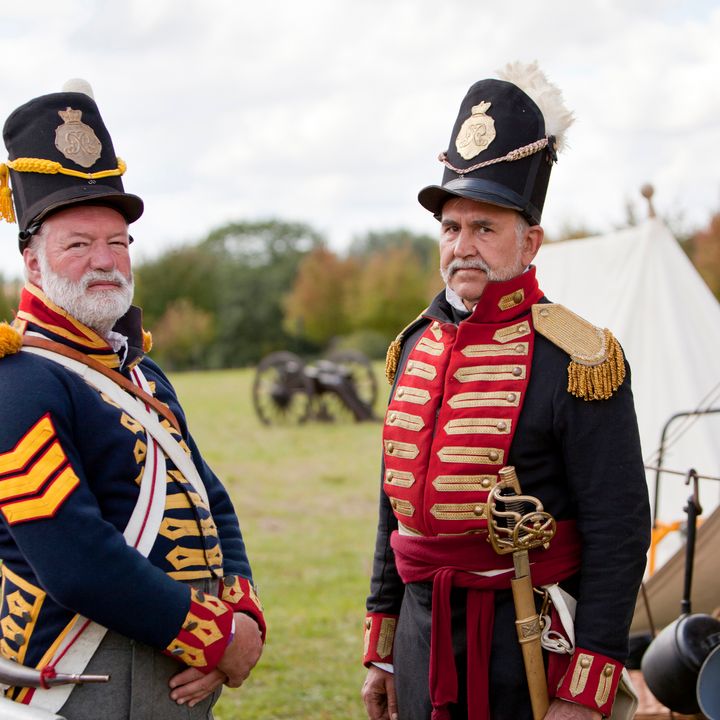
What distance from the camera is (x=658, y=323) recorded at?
5242 mm

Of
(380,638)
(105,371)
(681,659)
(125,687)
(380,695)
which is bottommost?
(681,659)

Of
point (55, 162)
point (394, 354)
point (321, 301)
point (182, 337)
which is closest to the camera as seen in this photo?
point (55, 162)

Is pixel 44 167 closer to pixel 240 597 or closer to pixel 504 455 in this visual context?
pixel 240 597

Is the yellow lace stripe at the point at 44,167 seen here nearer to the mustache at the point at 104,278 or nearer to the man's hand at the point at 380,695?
the mustache at the point at 104,278

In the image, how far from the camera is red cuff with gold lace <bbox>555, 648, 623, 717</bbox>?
195 cm

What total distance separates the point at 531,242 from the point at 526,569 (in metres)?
0.74

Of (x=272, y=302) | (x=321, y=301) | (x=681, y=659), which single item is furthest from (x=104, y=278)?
(x=272, y=302)

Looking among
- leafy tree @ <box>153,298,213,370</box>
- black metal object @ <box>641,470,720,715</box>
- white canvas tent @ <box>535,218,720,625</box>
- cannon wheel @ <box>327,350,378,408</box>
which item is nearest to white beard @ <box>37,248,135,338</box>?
black metal object @ <box>641,470,720,715</box>

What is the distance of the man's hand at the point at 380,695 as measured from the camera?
230 centimetres

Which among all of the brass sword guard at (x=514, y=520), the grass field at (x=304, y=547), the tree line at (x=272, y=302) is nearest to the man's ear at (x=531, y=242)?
the brass sword guard at (x=514, y=520)

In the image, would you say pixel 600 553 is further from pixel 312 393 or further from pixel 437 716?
pixel 312 393

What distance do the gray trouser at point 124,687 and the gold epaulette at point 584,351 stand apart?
1021 mm

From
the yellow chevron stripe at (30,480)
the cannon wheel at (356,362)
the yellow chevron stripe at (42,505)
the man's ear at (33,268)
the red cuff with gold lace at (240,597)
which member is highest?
the man's ear at (33,268)

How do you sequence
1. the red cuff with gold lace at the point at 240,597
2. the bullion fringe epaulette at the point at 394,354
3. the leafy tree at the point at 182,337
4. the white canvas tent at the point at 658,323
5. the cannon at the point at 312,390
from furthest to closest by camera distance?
the leafy tree at the point at 182,337 → the cannon at the point at 312,390 → the white canvas tent at the point at 658,323 → the bullion fringe epaulette at the point at 394,354 → the red cuff with gold lace at the point at 240,597
